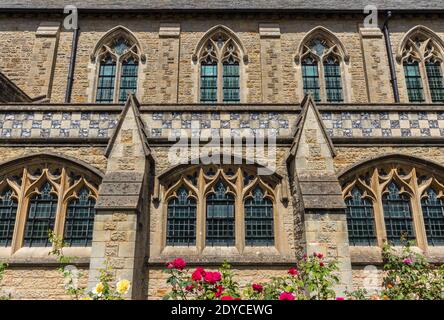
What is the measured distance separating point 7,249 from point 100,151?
2.87 metres

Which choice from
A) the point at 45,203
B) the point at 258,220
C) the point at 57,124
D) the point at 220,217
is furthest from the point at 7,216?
the point at 258,220

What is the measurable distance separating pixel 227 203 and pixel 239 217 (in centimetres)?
43

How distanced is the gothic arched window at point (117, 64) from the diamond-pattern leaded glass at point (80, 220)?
6.79 metres

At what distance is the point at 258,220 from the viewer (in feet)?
27.7

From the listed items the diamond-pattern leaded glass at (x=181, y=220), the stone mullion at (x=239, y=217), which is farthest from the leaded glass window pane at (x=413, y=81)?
the diamond-pattern leaded glass at (x=181, y=220)

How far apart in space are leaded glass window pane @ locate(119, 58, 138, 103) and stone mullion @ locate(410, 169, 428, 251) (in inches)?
408

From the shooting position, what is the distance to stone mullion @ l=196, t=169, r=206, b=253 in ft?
26.9

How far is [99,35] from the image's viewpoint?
608 inches

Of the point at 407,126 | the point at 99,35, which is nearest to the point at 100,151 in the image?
the point at 407,126

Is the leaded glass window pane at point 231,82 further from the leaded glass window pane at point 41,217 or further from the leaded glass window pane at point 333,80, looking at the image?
the leaded glass window pane at point 41,217

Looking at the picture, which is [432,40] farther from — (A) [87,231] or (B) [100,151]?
(A) [87,231]

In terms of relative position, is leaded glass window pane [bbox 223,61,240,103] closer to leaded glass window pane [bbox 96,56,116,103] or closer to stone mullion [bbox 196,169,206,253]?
leaded glass window pane [bbox 96,56,116,103]

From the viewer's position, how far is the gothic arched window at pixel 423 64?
584 inches

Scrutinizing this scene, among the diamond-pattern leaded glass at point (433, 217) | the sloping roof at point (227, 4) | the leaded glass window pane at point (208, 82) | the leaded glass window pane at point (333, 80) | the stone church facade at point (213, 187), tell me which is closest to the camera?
the stone church facade at point (213, 187)
